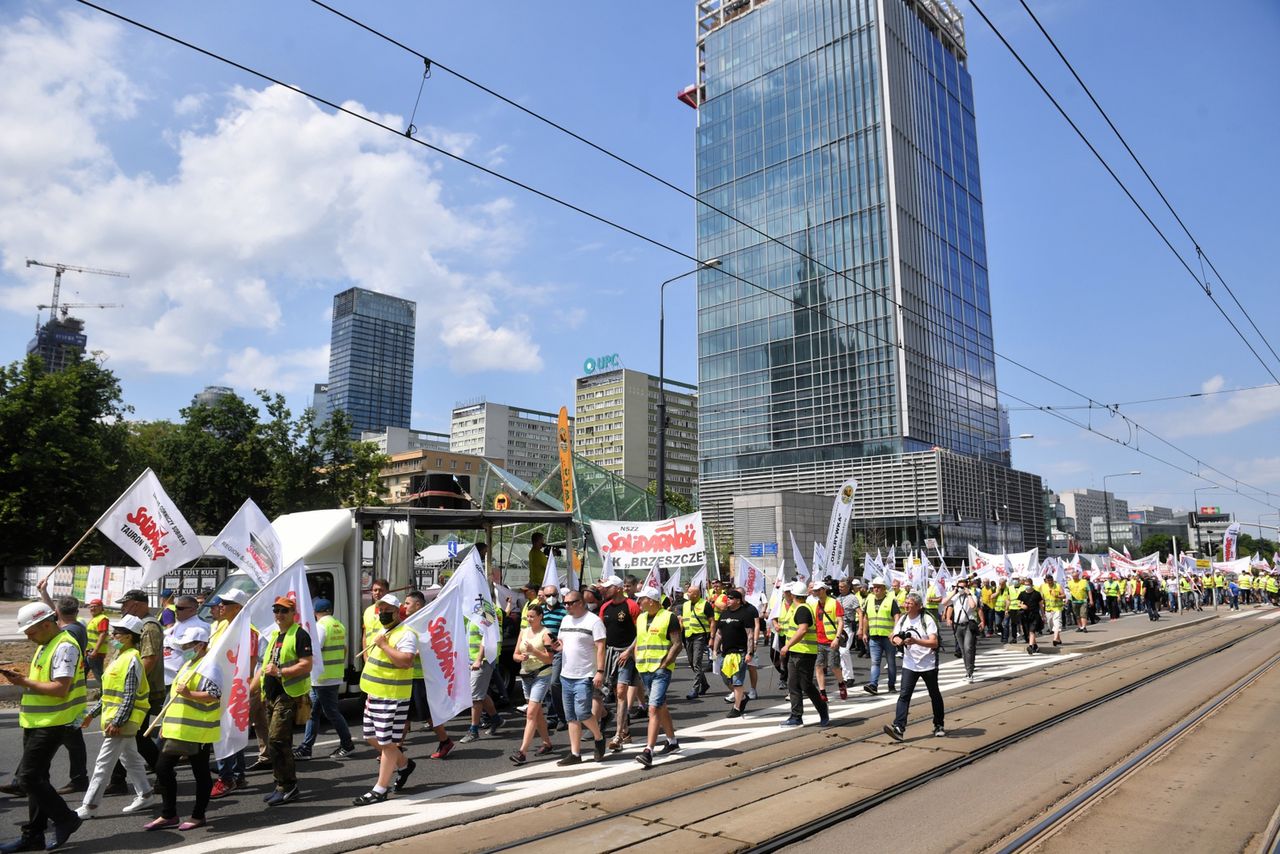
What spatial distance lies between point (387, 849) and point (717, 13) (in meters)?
112

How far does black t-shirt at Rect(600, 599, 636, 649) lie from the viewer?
9977 mm

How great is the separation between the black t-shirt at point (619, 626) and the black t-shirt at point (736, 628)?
60.5 inches

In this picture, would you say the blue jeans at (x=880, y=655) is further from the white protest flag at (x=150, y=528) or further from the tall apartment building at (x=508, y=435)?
the tall apartment building at (x=508, y=435)

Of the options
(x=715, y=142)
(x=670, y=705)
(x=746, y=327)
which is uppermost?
(x=715, y=142)

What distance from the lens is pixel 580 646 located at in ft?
26.9

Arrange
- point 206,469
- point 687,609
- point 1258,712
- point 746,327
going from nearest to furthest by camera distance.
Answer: point 1258,712, point 687,609, point 206,469, point 746,327

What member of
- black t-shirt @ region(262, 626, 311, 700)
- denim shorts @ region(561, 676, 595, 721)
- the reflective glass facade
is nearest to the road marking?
denim shorts @ region(561, 676, 595, 721)

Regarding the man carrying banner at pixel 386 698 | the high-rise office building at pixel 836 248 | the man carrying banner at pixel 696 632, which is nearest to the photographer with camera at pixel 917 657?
the man carrying banner at pixel 696 632

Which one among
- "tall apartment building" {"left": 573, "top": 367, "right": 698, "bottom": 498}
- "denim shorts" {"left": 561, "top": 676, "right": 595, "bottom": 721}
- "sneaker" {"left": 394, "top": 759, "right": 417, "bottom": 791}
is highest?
"tall apartment building" {"left": 573, "top": 367, "right": 698, "bottom": 498}

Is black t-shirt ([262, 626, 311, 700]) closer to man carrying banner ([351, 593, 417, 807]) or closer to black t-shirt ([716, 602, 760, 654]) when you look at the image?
man carrying banner ([351, 593, 417, 807])

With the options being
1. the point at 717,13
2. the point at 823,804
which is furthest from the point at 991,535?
the point at 823,804

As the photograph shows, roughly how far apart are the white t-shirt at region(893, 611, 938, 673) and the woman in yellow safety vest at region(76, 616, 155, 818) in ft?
24.9

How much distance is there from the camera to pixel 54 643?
19.9 feet

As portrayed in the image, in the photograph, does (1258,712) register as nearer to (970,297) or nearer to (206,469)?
(206,469)
